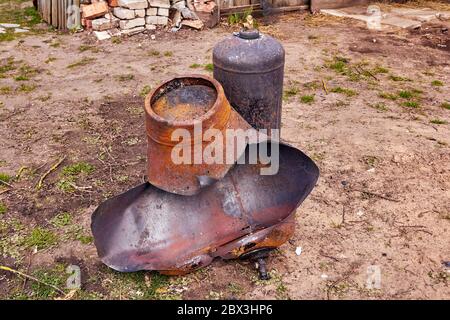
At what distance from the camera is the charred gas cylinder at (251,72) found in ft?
11.3

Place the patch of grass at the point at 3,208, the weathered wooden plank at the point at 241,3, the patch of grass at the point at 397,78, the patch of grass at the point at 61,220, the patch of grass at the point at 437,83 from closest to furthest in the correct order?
the patch of grass at the point at 61,220 < the patch of grass at the point at 3,208 < the patch of grass at the point at 437,83 < the patch of grass at the point at 397,78 < the weathered wooden plank at the point at 241,3

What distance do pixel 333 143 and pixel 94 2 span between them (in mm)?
5814

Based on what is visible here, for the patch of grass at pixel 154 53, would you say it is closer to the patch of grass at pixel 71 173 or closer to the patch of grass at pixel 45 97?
the patch of grass at pixel 45 97

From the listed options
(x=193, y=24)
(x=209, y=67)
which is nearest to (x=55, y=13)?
(x=193, y=24)

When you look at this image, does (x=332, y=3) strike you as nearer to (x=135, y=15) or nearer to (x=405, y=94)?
(x=135, y=15)

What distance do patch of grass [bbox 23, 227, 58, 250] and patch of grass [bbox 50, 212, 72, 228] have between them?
0.10 m

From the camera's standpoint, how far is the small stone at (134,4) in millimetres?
8375

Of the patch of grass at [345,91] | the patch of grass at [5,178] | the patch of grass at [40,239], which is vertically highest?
the patch of grass at [345,91]

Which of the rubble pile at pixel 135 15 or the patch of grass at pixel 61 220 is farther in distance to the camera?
the rubble pile at pixel 135 15

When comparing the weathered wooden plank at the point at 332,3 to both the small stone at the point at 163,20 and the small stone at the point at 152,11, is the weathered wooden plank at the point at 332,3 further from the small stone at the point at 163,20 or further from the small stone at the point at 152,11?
the small stone at the point at 152,11

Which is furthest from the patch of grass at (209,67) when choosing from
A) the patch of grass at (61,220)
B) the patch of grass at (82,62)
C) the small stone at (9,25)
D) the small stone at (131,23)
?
the small stone at (9,25)

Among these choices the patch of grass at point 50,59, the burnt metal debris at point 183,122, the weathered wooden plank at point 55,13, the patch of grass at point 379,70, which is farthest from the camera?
the weathered wooden plank at point 55,13

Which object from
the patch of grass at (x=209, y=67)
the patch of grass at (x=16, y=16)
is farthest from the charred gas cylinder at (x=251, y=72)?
the patch of grass at (x=16, y=16)

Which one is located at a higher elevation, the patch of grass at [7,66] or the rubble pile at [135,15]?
the rubble pile at [135,15]
